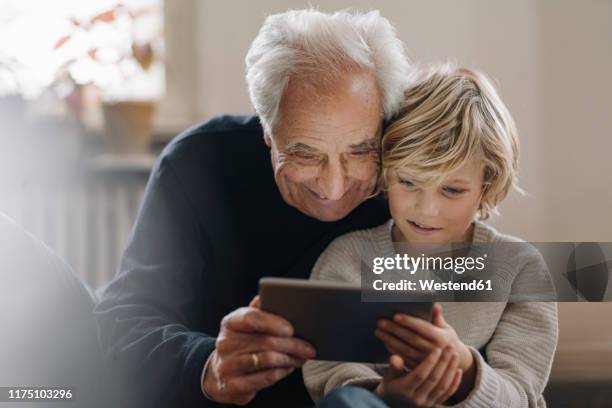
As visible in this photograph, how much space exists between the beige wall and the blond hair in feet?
0.49

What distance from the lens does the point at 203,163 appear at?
1.27 m

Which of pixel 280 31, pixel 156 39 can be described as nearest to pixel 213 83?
pixel 156 39

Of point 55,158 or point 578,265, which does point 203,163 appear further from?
point 55,158

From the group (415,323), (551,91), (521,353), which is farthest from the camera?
(551,91)

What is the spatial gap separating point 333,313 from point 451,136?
0.34 metres

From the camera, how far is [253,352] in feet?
3.16

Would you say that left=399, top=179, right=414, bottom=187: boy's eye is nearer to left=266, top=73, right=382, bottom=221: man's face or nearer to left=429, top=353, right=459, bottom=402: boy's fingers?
left=266, top=73, right=382, bottom=221: man's face

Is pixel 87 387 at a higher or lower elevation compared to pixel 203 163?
lower

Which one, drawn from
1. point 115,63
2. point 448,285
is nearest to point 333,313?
point 448,285

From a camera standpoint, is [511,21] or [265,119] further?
[511,21]

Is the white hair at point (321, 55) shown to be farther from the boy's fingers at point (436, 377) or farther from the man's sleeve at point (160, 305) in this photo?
the boy's fingers at point (436, 377)

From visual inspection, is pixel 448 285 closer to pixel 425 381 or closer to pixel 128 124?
pixel 425 381

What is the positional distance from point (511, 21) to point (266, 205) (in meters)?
0.69

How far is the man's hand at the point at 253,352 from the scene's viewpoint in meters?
0.94
